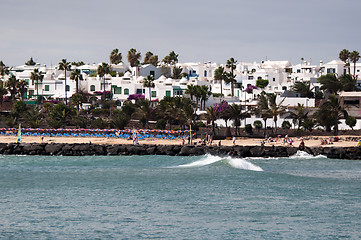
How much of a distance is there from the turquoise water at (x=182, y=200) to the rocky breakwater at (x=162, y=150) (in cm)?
342

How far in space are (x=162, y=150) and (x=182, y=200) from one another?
23.2m

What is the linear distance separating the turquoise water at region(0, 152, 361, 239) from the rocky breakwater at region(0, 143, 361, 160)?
3.42 meters

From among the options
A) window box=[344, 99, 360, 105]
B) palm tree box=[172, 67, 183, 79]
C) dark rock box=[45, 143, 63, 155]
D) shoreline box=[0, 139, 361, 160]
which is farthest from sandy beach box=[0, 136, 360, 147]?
palm tree box=[172, 67, 183, 79]

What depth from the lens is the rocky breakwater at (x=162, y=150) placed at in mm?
52850

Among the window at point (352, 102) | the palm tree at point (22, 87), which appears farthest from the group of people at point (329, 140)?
the palm tree at point (22, 87)

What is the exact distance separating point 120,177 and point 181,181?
186 inches

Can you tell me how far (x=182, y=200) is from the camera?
32.4 m

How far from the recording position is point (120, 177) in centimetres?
4109

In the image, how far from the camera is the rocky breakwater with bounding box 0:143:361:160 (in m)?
52.8

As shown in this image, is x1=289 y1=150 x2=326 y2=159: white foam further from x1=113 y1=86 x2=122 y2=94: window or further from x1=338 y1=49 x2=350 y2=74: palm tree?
x1=338 y1=49 x2=350 y2=74: palm tree

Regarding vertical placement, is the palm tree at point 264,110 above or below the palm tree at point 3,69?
below

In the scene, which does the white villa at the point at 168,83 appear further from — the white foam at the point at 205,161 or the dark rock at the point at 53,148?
the dark rock at the point at 53,148

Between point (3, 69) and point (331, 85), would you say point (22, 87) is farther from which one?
point (331, 85)

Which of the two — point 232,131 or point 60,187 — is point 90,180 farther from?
point 232,131
